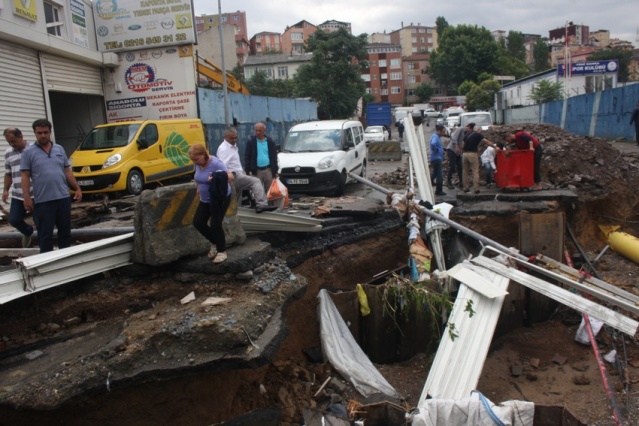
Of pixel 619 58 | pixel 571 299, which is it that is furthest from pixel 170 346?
pixel 619 58

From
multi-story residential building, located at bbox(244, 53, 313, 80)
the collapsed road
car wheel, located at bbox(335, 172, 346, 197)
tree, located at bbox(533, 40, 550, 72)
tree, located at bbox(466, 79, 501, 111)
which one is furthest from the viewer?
tree, located at bbox(533, 40, 550, 72)

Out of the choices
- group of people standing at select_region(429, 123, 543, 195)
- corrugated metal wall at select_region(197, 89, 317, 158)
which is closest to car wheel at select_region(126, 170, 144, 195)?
corrugated metal wall at select_region(197, 89, 317, 158)

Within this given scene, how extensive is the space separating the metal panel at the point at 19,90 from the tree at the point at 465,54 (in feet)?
207

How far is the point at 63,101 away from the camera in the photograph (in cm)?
1666

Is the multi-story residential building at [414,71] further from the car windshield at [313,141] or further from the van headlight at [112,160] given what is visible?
the van headlight at [112,160]

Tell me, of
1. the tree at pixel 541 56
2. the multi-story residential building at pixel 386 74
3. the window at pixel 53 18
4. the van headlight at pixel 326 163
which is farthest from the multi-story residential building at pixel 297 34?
the van headlight at pixel 326 163

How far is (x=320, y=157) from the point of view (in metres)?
11.8

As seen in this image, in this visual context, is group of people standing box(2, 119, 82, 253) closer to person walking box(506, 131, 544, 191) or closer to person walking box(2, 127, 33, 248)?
person walking box(2, 127, 33, 248)

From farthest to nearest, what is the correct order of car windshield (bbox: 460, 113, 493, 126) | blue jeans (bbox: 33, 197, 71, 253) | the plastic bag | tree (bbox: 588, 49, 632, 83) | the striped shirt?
tree (bbox: 588, 49, 632, 83) < car windshield (bbox: 460, 113, 493, 126) < the plastic bag < the striped shirt < blue jeans (bbox: 33, 197, 71, 253)

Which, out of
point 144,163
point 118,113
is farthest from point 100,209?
point 118,113

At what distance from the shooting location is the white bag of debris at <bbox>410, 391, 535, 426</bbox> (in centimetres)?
433

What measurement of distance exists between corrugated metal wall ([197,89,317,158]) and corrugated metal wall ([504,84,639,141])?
14.8 metres

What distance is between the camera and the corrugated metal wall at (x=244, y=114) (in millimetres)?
17875

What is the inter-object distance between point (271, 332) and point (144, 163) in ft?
27.9
